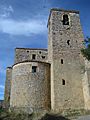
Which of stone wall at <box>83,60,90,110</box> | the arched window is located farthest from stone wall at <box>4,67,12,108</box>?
the arched window

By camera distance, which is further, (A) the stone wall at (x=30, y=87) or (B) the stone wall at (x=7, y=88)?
(B) the stone wall at (x=7, y=88)

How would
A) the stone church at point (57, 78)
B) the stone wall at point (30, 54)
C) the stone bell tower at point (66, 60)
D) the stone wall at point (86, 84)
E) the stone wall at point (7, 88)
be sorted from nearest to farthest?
the stone wall at point (86, 84) → the stone church at point (57, 78) → the stone bell tower at point (66, 60) → the stone wall at point (7, 88) → the stone wall at point (30, 54)

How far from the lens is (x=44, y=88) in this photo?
21.1 meters

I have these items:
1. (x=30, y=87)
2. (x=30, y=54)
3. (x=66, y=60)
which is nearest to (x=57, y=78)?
(x=66, y=60)

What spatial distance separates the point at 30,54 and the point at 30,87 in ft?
28.4

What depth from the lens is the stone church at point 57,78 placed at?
20406 mm

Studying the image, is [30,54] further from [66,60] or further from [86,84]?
[86,84]

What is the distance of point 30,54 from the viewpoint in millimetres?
28453

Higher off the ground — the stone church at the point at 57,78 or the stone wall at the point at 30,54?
the stone wall at the point at 30,54

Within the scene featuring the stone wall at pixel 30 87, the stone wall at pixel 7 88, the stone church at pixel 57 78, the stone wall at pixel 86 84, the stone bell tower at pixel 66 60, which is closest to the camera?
the stone wall at pixel 86 84

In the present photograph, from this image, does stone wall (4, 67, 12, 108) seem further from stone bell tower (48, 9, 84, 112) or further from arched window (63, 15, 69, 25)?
arched window (63, 15, 69, 25)

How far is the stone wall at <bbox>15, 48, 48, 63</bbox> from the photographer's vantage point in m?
28.1

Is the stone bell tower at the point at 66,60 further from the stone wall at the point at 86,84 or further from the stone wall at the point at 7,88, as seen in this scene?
the stone wall at the point at 7,88

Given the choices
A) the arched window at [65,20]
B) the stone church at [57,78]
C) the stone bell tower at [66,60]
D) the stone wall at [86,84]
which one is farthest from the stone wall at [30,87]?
the arched window at [65,20]
